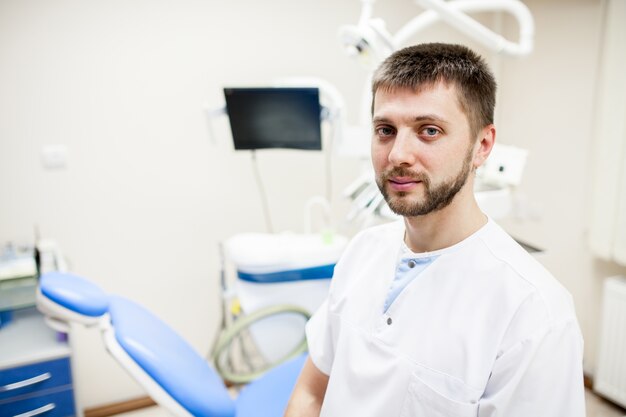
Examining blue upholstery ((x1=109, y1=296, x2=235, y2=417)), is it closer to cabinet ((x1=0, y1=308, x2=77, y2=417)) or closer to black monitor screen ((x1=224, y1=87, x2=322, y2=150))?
cabinet ((x1=0, y1=308, x2=77, y2=417))

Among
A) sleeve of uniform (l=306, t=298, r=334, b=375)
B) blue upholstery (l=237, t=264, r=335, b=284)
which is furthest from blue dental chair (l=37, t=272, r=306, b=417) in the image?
blue upholstery (l=237, t=264, r=335, b=284)

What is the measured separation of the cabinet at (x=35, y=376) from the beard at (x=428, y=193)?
4.75ft

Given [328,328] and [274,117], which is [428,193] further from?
[274,117]

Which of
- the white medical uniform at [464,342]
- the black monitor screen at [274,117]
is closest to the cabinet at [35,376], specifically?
the black monitor screen at [274,117]

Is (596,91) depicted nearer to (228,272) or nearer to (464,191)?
(464,191)

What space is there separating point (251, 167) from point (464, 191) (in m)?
1.54

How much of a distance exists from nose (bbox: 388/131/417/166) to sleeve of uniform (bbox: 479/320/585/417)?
1.24 feet

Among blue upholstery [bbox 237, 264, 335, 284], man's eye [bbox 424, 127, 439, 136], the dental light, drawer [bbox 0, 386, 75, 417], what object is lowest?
drawer [bbox 0, 386, 75, 417]

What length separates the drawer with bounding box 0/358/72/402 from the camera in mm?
1628

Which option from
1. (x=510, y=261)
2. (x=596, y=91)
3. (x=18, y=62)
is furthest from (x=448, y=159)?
(x=18, y=62)

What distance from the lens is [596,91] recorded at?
2.13m

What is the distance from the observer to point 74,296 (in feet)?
3.61

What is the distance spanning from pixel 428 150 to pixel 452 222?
0.53 feet

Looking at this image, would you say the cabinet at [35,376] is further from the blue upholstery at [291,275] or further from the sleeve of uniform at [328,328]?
the sleeve of uniform at [328,328]
